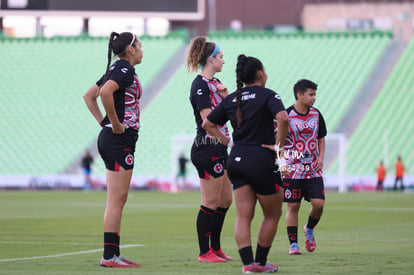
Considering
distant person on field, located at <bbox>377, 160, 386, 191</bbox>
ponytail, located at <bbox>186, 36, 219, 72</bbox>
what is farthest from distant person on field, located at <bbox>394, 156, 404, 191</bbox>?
ponytail, located at <bbox>186, 36, 219, 72</bbox>

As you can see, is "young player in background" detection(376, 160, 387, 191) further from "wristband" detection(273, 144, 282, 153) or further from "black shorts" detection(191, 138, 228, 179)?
"wristband" detection(273, 144, 282, 153)

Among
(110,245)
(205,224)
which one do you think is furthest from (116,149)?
(205,224)

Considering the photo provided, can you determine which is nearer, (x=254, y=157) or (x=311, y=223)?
(x=254, y=157)

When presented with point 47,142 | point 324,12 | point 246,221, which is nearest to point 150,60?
point 47,142

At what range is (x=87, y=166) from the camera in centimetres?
3622

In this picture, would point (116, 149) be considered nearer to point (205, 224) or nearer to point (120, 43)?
point (120, 43)

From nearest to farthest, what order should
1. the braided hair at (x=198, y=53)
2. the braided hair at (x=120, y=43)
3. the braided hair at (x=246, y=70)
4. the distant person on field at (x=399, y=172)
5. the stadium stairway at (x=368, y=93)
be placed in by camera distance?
the braided hair at (x=246, y=70) < the braided hair at (x=120, y=43) < the braided hair at (x=198, y=53) < the distant person on field at (x=399, y=172) < the stadium stairway at (x=368, y=93)

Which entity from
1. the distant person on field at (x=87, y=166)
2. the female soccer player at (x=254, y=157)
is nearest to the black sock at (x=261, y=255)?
the female soccer player at (x=254, y=157)

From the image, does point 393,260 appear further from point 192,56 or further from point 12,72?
point 12,72

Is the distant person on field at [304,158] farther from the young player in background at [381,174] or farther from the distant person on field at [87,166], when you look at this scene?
the distant person on field at [87,166]

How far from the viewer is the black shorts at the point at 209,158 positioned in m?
9.66

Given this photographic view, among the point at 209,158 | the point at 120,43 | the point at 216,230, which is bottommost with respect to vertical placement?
the point at 216,230

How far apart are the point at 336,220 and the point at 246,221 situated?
29.9 ft

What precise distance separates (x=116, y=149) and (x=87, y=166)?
27.4m
